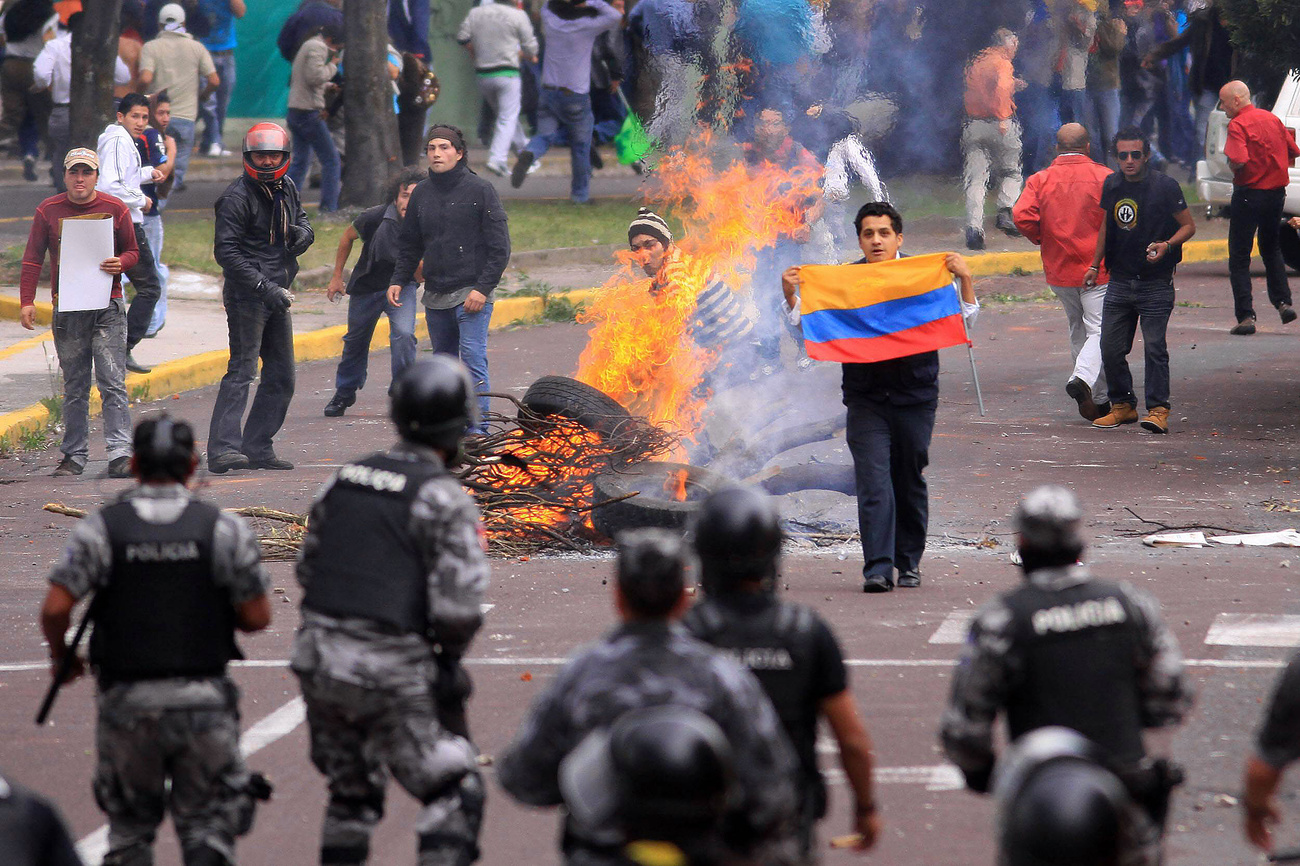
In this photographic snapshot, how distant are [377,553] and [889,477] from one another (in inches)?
157

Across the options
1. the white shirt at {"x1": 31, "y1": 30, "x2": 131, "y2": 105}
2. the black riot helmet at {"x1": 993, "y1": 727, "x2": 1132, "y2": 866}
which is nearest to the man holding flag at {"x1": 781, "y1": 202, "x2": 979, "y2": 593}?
the black riot helmet at {"x1": 993, "y1": 727, "x2": 1132, "y2": 866}

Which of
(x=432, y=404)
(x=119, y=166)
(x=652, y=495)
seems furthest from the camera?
(x=119, y=166)

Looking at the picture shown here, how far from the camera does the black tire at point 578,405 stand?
9.90 metres

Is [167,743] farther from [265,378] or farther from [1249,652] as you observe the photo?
[265,378]

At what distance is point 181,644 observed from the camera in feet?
15.0

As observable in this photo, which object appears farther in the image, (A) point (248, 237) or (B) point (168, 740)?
(A) point (248, 237)

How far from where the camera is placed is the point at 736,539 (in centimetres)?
385

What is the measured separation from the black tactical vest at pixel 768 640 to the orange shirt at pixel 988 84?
10447 mm

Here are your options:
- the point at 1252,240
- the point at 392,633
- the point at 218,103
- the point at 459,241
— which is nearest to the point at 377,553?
the point at 392,633

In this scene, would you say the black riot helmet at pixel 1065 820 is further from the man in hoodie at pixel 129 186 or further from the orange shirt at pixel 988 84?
the orange shirt at pixel 988 84

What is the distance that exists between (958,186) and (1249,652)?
28.0 ft

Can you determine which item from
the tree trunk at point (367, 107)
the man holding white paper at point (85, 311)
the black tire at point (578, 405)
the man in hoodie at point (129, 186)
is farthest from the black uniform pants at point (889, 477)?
the tree trunk at point (367, 107)

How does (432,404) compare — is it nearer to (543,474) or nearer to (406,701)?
(406,701)

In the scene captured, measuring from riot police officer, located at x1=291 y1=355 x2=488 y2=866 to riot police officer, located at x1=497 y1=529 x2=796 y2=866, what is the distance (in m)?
0.94
